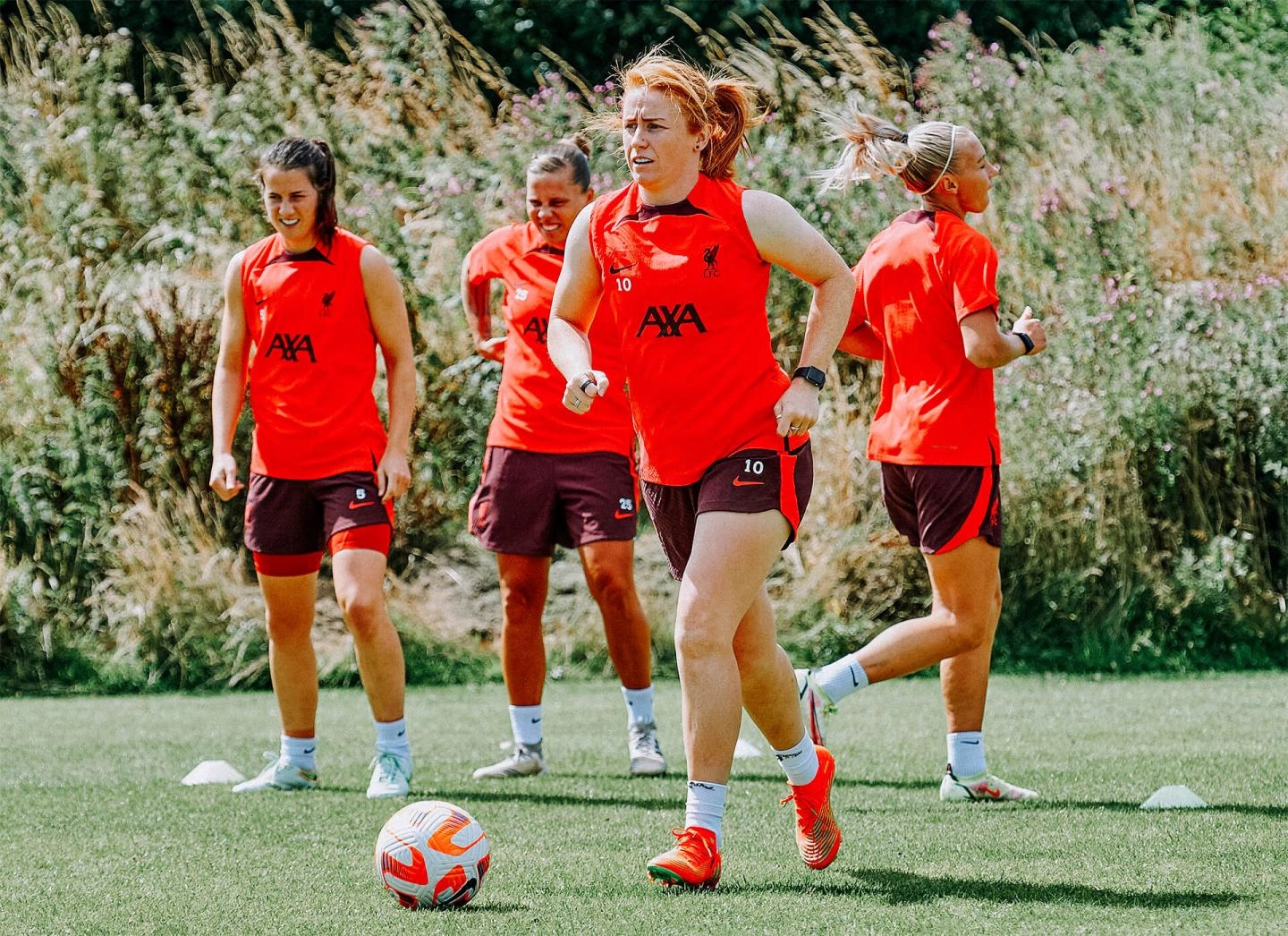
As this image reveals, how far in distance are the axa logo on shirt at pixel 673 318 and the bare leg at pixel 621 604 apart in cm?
223

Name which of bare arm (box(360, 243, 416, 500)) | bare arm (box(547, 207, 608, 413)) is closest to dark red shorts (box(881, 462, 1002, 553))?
bare arm (box(547, 207, 608, 413))

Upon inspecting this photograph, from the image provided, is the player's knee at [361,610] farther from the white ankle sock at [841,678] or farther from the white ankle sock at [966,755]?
the white ankle sock at [966,755]

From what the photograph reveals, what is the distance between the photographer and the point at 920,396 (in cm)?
536

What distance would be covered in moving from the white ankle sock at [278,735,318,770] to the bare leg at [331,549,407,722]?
15.3 inches

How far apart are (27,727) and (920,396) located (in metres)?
4.98

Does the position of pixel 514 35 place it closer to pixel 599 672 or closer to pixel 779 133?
pixel 779 133

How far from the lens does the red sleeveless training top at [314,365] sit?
5.78 m

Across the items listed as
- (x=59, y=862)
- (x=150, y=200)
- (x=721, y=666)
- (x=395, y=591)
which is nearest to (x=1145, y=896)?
(x=721, y=666)

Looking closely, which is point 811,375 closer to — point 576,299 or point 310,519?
point 576,299

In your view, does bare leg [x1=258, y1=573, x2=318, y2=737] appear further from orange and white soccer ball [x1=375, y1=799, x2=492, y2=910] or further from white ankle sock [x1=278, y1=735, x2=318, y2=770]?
orange and white soccer ball [x1=375, y1=799, x2=492, y2=910]

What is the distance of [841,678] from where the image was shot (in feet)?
17.7

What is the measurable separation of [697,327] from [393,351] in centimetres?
209

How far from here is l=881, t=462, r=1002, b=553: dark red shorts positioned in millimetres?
5250

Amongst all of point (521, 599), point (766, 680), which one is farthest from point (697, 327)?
point (521, 599)
